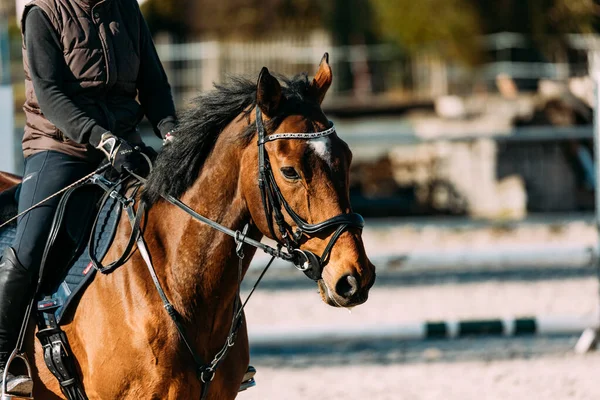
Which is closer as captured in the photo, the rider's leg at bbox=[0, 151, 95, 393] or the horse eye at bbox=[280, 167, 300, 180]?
the horse eye at bbox=[280, 167, 300, 180]

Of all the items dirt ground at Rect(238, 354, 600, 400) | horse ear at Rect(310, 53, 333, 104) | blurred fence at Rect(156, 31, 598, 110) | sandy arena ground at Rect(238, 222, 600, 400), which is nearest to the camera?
horse ear at Rect(310, 53, 333, 104)

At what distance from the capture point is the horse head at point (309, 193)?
3344 millimetres

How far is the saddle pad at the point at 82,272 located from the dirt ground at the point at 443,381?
10.1 feet

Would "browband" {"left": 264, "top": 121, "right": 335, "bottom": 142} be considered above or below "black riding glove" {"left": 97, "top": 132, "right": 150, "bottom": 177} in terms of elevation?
above

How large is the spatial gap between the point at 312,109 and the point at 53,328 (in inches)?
54.2

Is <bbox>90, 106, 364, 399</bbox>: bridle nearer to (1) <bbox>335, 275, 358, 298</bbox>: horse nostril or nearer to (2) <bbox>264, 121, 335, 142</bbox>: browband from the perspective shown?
(2) <bbox>264, 121, 335, 142</bbox>: browband

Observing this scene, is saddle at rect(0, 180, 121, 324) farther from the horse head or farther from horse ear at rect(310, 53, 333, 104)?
horse ear at rect(310, 53, 333, 104)

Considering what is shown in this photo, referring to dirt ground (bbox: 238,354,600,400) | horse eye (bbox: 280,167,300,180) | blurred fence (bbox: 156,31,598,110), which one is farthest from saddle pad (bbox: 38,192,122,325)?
blurred fence (bbox: 156,31,598,110)

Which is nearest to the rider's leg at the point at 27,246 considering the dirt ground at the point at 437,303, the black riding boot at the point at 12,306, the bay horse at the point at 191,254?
the black riding boot at the point at 12,306

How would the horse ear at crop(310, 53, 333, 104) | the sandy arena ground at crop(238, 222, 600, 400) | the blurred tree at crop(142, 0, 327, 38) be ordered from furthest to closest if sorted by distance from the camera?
the blurred tree at crop(142, 0, 327, 38)
the sandy arena ground at crop(238, 222, 600, 400)
the horse ear at crop(310, 53, 333, 104)

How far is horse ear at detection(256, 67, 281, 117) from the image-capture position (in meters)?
3.50

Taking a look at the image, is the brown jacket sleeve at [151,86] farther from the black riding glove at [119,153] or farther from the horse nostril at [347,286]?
the horse nostril at [347,286]

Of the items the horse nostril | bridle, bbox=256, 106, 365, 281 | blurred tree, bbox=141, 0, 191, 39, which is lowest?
the horse nostril

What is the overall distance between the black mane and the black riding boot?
64cm
